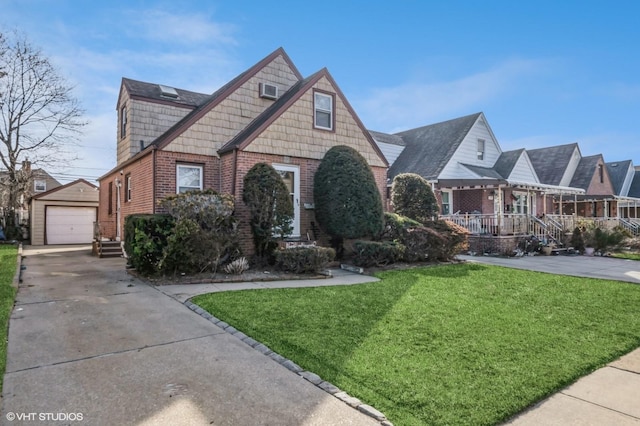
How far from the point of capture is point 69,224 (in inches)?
890

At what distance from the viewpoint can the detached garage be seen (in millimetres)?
21641

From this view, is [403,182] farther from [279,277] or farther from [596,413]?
[596,413]

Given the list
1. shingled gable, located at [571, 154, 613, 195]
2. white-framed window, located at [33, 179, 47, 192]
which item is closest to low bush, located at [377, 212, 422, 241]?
shingled gable, located at [571, 154, 613, 195]

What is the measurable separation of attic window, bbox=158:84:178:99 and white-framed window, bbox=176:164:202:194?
573 centimetres

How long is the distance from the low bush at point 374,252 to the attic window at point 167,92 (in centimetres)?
1023

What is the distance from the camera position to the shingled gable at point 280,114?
11359 mm

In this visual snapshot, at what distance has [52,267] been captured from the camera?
1066 centimetres

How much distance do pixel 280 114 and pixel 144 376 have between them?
9.54m

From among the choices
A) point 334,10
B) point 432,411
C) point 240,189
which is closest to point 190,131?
point 240,189

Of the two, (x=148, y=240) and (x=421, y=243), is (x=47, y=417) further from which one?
(x=421, y=243)

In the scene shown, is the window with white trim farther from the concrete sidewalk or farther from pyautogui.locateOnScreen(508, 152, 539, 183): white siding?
the concrete sidewalk

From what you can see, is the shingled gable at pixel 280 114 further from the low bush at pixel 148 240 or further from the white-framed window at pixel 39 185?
the white-framed window at pixel 39 185

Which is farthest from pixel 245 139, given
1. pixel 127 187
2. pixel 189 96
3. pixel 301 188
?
pixel 189 96

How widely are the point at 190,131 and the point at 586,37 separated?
43.2 ft
